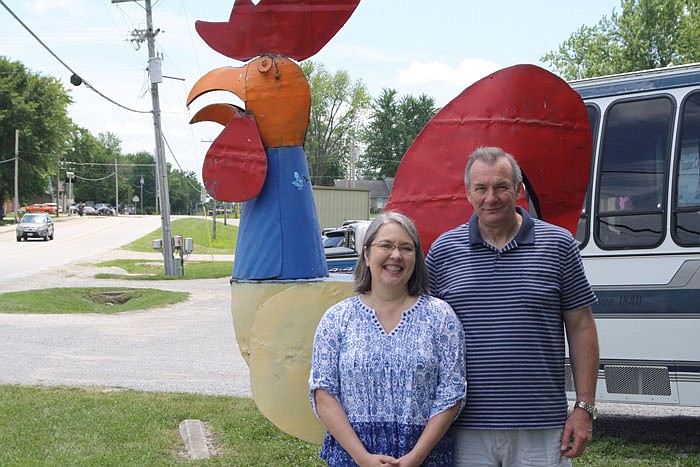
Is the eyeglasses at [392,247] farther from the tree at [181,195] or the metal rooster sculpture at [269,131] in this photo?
the tree at [181,195]

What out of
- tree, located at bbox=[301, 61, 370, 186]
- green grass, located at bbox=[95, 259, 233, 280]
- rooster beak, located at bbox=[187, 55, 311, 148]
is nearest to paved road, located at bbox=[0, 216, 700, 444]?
rooster beak, located at bbox=[187, 55, 311, 148]

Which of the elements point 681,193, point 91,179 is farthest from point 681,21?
point 91,179

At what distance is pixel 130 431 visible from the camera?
5.67 meters

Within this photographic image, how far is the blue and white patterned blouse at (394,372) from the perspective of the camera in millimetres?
2365

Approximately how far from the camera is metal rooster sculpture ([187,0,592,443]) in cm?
317

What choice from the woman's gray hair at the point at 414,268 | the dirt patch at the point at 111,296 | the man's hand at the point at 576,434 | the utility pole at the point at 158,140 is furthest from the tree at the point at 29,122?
the man's hand at the point at 576,434

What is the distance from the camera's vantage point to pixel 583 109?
3.29m

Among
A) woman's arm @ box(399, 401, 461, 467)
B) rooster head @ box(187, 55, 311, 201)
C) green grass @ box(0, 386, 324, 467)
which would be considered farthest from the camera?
green grass @ box(0, 386, 324, 467)

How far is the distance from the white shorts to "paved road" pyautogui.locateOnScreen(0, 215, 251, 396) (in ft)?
17.5

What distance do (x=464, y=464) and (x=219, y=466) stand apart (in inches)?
108

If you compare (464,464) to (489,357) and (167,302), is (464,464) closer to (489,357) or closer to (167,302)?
(489,357)

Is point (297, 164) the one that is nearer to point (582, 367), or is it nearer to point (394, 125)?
point (582, 367)

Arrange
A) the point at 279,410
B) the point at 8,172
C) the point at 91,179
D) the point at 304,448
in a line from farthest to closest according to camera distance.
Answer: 1. the point at 91,179
2. the point at 8,172
3. the point at 304,448
4. the point at 279,410

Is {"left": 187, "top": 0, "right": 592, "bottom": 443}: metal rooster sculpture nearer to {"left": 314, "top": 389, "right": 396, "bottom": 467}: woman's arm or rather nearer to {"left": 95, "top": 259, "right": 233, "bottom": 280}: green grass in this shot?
{"left": 314, "top": 389, "right": 396, "bottom": 467}: woman's arm
